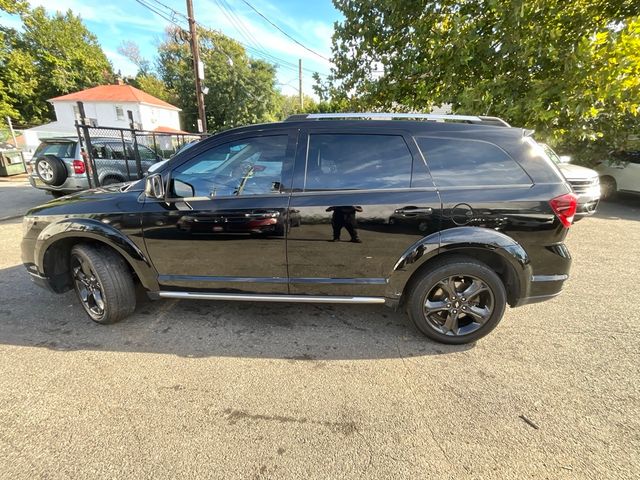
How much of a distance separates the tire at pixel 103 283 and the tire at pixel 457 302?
2.61 meters

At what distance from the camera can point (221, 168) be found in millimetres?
2746

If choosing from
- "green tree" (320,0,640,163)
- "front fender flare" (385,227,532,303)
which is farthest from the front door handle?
"green tree" (320,0,640,163)

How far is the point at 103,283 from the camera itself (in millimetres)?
2742

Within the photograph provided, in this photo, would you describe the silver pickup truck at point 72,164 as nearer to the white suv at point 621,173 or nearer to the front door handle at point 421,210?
the front door handle at point 421,210

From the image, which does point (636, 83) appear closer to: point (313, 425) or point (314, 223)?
point (314, 223)

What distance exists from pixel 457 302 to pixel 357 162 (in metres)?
1.46

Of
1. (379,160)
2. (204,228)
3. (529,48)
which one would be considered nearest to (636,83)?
(529,48)

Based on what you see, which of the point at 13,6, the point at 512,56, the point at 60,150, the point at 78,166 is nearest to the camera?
the point at 512,56

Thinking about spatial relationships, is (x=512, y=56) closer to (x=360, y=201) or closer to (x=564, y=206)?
(x=564, y=206)

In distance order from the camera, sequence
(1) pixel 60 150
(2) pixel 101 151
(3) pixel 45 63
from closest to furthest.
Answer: (1) pixel 60 150, (2) pixel 101 151, (3) pixel 45 63

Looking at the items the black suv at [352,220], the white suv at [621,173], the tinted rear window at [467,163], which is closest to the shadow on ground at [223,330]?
the black suv at [352,220]

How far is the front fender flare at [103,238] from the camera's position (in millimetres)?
2684

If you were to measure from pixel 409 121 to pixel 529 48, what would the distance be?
455cm

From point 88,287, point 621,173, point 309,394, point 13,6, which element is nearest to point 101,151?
point 88,287
